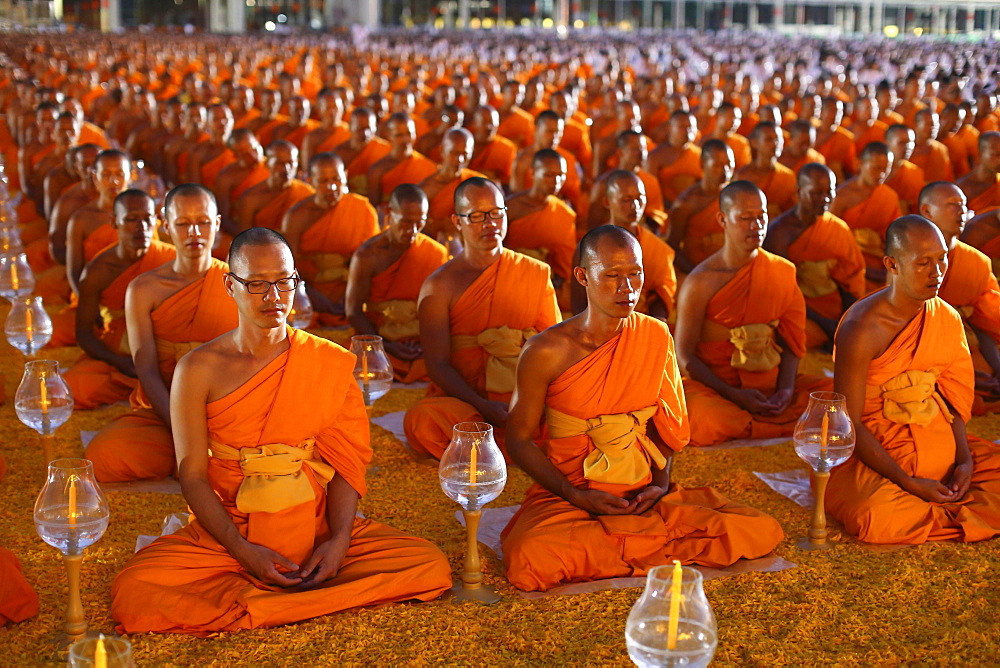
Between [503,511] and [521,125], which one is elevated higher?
[521,125]

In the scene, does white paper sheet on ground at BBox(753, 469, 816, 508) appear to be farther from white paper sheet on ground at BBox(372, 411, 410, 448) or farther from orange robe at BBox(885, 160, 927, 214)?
orange robe at BBox(885, 160, 927, 214)

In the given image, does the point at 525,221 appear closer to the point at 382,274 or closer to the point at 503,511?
the point at 382,274

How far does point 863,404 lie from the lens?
4492 millimetres

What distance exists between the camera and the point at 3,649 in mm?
3527

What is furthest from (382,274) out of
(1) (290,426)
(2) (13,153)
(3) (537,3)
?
(3) (537,3)

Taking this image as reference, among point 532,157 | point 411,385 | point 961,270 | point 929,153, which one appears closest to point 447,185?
point 532,157

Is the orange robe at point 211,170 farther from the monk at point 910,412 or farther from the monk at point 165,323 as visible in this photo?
the monk at point 910,412

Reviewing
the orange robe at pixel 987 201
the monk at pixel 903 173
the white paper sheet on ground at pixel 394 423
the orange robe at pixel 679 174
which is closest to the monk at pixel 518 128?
the orange robe at pixel 679 174

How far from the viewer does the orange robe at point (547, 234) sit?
7.36 meters

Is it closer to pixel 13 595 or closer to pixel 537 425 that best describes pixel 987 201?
pixel 537 425

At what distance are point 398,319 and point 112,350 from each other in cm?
147

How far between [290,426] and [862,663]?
186cm

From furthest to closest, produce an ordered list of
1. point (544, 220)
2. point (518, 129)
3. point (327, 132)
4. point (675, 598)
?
point (518, 129) → point (327, 132) → point (544, 220) → point (675, 598)

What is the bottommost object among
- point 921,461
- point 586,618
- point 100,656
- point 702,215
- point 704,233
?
point 586,618
